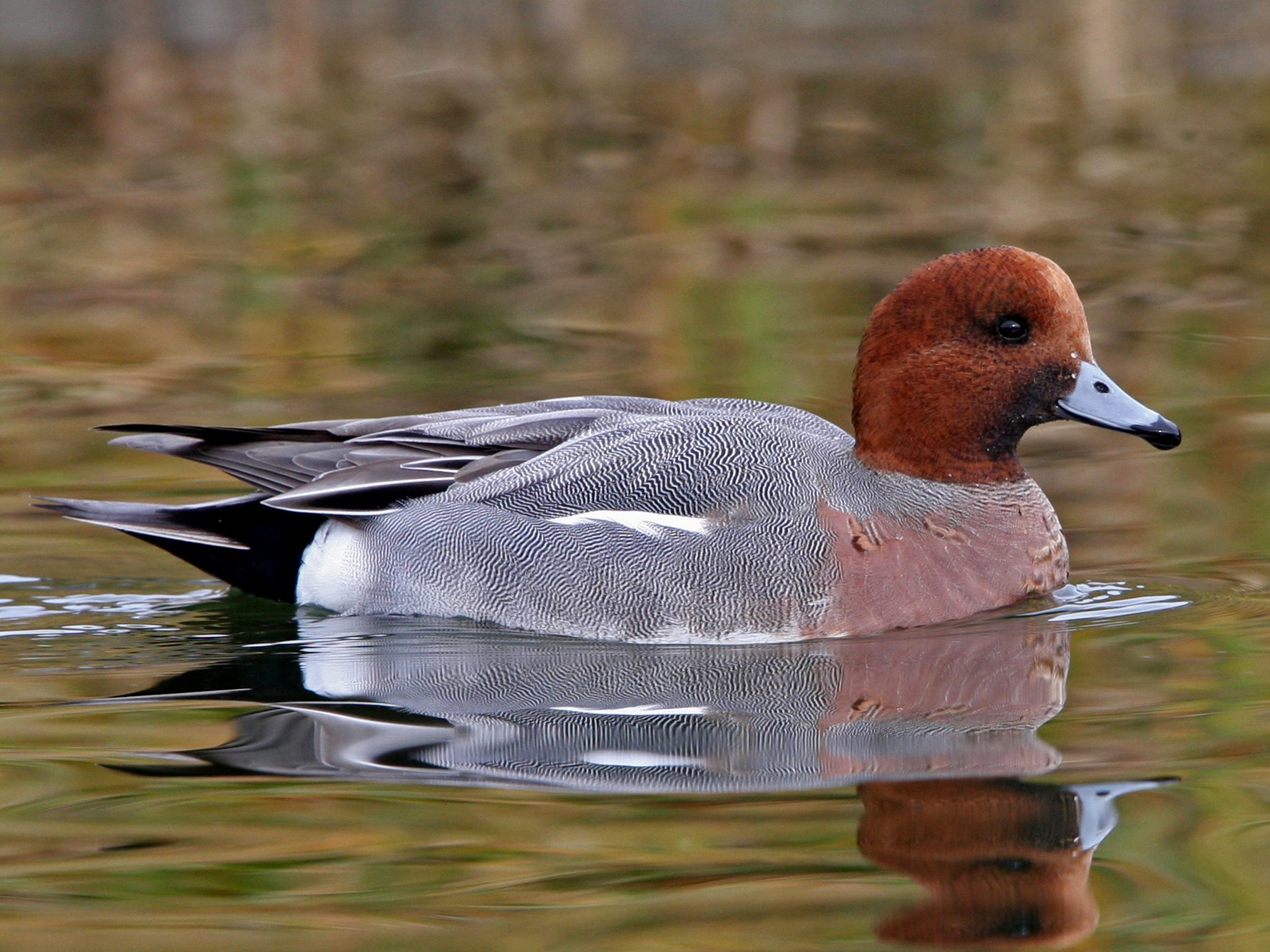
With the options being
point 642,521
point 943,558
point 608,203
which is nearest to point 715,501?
point 642,521

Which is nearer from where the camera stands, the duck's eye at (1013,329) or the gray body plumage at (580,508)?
the gray body plumage at (580,508)

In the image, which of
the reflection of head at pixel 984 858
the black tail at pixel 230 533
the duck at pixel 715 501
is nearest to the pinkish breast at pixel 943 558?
the duck at pixel 715 501

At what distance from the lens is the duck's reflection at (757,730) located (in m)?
3.34

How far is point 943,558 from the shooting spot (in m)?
5.20

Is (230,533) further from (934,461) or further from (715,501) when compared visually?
(934,461)

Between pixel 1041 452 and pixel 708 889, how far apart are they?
395cm

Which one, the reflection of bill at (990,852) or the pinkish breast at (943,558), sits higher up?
the pinkish breast at (943,558)

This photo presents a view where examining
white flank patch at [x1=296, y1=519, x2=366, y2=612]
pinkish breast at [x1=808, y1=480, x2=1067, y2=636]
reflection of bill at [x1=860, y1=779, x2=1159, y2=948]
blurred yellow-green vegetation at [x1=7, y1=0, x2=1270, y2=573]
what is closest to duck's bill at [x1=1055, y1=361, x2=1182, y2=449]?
pinkish breast at [x1=808, y1=480, x2=1067, y2=636]

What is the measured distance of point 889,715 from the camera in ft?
14.1

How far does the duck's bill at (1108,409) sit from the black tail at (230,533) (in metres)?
2.22

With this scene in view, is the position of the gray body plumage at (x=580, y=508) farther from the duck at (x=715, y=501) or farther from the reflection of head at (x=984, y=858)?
the reflection of head at (x=984, y=858)

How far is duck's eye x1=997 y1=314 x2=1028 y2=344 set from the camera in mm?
5215

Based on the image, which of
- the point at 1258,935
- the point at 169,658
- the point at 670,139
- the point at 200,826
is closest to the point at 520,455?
the point at 169,658

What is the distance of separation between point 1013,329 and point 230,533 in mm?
2368
